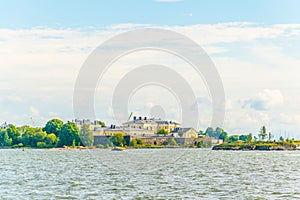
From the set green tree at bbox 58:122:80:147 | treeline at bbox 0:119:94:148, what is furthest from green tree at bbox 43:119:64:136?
green tree at bbox 58:122:80:147

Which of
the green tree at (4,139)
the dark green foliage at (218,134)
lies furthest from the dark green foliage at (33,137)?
the dark green foliage at (218,134)

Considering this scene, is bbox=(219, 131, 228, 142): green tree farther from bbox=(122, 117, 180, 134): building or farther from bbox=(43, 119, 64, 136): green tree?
bbox=(43, 119, 64, 136): green tree

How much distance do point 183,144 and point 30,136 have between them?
39509 mm

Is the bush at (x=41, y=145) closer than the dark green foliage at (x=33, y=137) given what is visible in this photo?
Yes

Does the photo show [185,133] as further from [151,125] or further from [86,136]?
[86,136]

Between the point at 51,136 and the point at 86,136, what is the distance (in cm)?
872

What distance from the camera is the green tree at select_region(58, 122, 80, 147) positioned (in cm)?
13425

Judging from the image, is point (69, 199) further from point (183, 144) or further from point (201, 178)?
point (183, 144)

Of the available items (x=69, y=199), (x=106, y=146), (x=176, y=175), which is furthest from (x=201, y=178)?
(x=106, y=146)

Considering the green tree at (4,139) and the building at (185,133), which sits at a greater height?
the building at (185,133)

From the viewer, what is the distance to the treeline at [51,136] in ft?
442

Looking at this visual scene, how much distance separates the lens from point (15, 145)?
143 meters

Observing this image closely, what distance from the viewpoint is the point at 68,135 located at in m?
134

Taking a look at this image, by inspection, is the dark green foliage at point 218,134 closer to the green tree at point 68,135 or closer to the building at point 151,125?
the building at point 151,125
